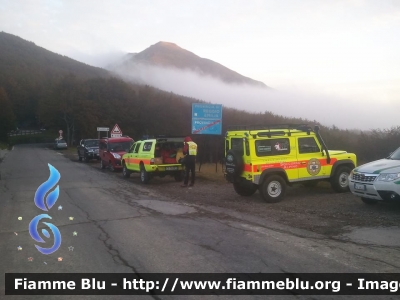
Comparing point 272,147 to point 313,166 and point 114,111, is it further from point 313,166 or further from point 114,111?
point 114,111

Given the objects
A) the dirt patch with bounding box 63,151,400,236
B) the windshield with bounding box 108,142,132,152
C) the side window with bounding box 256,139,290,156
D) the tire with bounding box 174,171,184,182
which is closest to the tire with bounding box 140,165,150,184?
the tire with bounding box 174,171,184,182

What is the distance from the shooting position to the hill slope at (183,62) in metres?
110

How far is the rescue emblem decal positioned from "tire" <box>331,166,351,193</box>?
597 mm

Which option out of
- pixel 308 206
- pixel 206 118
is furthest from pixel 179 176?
pixel 308 206

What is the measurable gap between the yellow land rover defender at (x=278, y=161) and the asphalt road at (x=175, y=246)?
1.64 metres

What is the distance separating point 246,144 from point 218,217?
301 centimetres

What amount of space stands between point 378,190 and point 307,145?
132 inches

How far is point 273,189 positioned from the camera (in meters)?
12.8

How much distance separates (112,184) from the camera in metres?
18.4

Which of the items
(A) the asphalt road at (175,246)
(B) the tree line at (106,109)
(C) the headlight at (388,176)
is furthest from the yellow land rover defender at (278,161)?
(B) the tree line at (106,109)

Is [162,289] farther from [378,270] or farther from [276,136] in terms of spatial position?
[276,136]

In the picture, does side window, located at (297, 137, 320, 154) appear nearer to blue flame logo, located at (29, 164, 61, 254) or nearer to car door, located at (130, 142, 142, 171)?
blue flame logo, located at (29, 164, 61, 254)

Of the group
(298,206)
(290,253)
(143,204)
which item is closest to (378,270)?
(290,253)

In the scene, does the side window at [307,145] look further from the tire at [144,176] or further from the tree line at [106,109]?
the tree line at [106,109]
